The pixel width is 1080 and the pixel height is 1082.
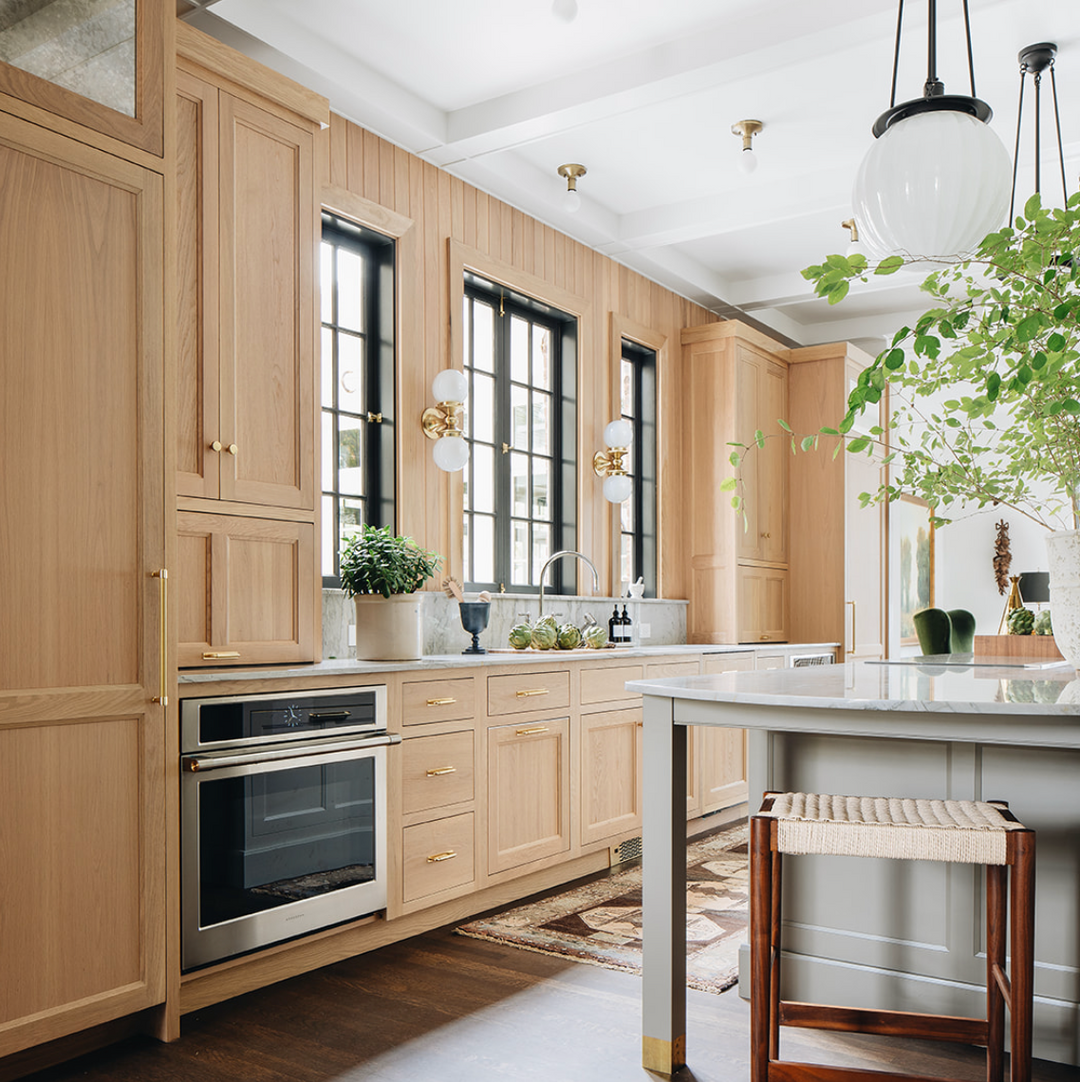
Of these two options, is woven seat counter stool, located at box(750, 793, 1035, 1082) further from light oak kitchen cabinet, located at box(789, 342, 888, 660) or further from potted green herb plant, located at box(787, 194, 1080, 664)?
light oak kitchen cabinet, located at box(789, 342, 888, 660)

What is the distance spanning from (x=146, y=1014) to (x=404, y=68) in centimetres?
311

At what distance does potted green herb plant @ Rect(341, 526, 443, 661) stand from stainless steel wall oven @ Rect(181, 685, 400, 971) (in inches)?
11.9

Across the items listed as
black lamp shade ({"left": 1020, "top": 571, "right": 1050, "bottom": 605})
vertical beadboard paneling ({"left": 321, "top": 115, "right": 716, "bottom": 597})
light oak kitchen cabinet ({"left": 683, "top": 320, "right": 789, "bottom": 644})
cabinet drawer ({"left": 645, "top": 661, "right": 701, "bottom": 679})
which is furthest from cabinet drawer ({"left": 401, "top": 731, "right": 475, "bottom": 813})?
black lamp shade ({"left": 1020, "top": 571, "right": 1050, "bottom": 605})

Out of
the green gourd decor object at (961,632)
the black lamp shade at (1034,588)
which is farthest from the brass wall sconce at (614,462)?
the black lamp shade at (1034,588)

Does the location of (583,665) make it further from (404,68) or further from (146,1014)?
(404,68)

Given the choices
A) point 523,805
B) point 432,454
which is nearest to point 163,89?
point 432,454

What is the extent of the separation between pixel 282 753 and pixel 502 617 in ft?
6.05

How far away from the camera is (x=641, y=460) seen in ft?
18.7

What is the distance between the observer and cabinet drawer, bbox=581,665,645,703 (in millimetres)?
4008

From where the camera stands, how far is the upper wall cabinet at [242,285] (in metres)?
2.81

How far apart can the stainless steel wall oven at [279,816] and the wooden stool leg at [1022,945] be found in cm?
174

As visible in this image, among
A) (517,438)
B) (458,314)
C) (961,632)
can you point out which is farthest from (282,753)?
(961,632)

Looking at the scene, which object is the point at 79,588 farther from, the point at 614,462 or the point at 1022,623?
the point at 1022,623

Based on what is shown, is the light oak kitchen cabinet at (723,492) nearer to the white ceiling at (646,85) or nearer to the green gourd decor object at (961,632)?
the white ceiling at (646,85)
